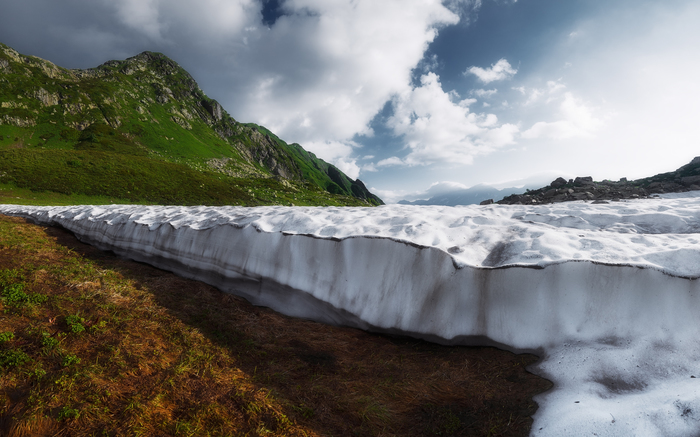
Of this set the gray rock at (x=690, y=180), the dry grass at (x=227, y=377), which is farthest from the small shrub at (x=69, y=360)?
the gray rock at (x=690, y=180)

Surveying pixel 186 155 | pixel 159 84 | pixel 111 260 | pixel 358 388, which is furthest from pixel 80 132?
pixel 358 388

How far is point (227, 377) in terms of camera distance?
3910mm

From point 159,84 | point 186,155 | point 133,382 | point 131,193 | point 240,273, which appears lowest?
point 133,382

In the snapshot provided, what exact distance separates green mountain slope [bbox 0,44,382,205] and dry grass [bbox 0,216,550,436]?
1668 inches

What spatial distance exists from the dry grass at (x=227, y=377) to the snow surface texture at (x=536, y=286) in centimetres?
43

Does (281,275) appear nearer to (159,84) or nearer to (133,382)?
(133,382)

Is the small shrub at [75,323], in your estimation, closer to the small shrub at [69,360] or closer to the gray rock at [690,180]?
the small shrub at [69,360]

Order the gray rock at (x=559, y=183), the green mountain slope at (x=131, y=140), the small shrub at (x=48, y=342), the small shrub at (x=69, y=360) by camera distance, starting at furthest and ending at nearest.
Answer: the green mountain slope at (x=131, y=140) < the gray rock at (x=559, y=183) < the small shrub at (x=48, y=342) < the small shrub at (x=69, y=360)

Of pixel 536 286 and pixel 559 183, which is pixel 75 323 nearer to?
pixel 536 286

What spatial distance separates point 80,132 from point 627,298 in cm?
11412

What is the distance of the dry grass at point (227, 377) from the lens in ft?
9.99

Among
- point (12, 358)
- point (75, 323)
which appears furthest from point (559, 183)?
point (12, 358)

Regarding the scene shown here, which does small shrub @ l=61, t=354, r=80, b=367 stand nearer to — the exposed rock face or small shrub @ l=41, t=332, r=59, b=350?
small shrub @ l=41, t=332, r=59, b=350

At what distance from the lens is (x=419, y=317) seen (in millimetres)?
5020
